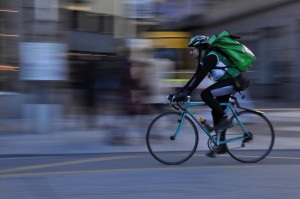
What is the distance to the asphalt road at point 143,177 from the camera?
18.0 feet

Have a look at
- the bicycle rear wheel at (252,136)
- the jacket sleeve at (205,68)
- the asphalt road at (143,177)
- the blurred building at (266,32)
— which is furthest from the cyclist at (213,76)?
the blurred building at (266,32)

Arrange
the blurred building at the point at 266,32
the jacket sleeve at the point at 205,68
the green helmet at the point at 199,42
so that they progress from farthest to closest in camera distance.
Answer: the blurred building at the point at 266,32 < the green helmet at the point at 199,42 < the jacket sleeve at the point at 205,68

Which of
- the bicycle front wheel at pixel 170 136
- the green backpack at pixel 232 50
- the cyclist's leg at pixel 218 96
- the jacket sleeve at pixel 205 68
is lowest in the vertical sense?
the bicycle front wheel at pixel 170 136

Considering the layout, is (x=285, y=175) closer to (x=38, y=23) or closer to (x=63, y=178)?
(x=63, y=178)

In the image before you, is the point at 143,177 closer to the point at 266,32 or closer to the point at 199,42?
the point at 199,42

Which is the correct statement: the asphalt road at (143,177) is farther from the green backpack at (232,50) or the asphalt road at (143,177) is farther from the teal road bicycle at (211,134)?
the green backpack at (232,50)

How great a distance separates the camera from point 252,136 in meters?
7.20

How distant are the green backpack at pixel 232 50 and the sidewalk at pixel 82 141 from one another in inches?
53.9

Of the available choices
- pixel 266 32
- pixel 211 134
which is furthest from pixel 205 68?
pixel 266 32

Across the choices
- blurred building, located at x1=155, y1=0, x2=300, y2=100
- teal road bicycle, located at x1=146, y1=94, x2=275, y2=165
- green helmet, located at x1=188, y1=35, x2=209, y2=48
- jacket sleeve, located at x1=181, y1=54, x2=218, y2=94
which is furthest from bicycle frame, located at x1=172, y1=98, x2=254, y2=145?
blurred building, located at x1=155, y1=0, x2=300, y2=100

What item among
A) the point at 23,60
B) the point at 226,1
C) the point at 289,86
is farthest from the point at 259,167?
the point at 226,1

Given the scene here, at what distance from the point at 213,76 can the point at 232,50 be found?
0.44 m

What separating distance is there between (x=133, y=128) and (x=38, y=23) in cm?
264

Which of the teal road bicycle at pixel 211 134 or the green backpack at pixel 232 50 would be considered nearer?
the green backpack at pixel 232 50
